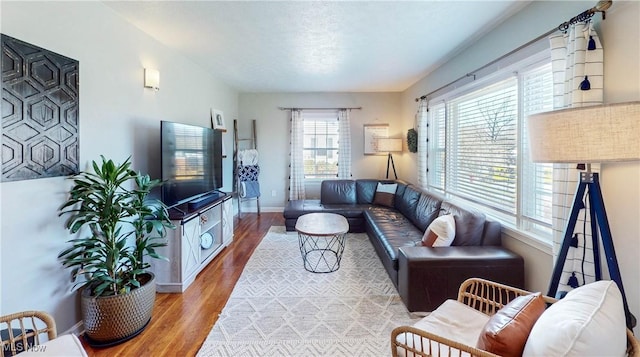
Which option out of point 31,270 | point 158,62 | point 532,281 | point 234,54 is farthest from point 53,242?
point 532,281

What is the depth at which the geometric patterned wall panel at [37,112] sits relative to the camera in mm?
1621

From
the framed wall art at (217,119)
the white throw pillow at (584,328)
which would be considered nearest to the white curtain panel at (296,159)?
the framed wall art at (217,119)

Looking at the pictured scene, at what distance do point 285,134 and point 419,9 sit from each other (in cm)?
405

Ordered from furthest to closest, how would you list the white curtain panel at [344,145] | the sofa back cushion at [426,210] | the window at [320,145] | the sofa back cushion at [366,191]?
the window at [320,145] → the white curtain panel at [344,145] → the sofa back cushion at [366,191] → the sofa back cushion at [426,210]

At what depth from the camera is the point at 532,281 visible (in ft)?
7.48

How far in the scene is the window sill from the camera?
6.97 ft

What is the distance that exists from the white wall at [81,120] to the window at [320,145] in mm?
3122

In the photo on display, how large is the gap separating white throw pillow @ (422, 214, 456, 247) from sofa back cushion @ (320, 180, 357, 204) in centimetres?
260

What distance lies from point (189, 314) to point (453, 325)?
2.02 metres

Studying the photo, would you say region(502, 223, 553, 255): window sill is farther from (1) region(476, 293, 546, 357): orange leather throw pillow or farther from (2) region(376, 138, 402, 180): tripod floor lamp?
(2) region(376, 138, 402, 180): tripod floor lamp

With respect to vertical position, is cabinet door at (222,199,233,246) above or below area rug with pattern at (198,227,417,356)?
above

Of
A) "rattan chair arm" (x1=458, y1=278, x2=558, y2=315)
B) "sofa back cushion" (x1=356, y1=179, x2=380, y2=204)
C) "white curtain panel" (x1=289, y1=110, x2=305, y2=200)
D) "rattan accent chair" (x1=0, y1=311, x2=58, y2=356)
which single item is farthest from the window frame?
"rattan accent chair" (x1=0, y1=311, x2=58, y2=356)

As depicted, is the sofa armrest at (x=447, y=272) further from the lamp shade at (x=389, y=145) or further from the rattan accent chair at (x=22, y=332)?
the lamp shade at (x=389, y=145)

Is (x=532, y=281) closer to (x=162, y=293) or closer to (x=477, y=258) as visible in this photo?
(x=477, y=258)
